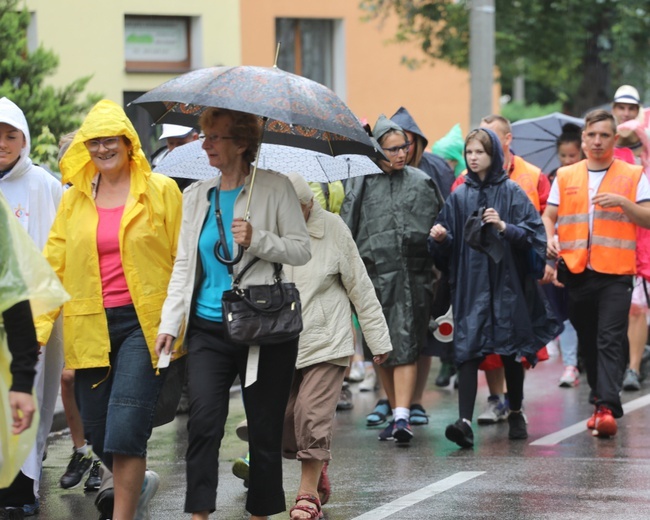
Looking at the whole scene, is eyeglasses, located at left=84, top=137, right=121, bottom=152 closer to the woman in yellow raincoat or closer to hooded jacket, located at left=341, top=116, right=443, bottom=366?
the woman in yellow raincoat

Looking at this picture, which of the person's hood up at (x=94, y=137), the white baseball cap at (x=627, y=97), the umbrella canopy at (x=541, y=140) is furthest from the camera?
the umbrella canopy at (x=541, y=140)

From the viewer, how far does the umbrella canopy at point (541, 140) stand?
1337 cm

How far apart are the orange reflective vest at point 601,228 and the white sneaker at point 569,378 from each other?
249 cm

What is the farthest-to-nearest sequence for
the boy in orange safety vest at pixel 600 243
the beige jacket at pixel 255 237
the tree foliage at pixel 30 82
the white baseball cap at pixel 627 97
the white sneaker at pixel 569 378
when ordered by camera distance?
1. the white baseball cap at pixel 627 97
2. the white sneaker at pixel 569 378
3. the tree foliage at pixel 30 82
4. the boy in orange safety vest at pixel 600 243
5. the beige jacket at pixel 255 237

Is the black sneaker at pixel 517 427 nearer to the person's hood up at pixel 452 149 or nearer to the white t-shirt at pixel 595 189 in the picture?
the white t-shirt at pixel 595 189

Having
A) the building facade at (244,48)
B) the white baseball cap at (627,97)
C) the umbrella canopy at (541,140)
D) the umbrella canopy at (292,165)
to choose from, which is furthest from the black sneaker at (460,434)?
the building facade at (244,48)

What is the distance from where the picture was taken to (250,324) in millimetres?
5848

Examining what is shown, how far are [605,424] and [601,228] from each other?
130cm

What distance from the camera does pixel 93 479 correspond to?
313 inches

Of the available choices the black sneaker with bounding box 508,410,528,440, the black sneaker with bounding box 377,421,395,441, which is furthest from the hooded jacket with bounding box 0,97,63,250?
the black sneaker with bounding box 508,410,528,440

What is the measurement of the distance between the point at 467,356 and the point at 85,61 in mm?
11403

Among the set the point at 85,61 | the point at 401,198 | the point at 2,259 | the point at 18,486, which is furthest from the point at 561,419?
the point at 85,61

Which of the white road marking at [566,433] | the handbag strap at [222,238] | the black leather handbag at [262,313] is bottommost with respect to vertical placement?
the white road marking at [566,433]

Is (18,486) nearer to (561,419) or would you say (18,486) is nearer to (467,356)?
(467,356)
